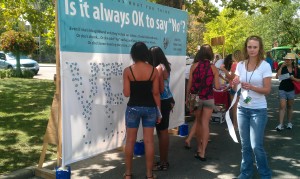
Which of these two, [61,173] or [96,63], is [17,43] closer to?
[96,63]

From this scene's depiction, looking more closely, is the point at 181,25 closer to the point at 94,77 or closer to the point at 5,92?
the point at 94,77

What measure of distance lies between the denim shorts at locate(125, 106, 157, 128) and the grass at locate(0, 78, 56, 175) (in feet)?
5.85

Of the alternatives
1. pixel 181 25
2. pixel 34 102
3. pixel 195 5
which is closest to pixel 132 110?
pixel 181 25

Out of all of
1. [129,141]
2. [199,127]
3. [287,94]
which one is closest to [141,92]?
[129,141]

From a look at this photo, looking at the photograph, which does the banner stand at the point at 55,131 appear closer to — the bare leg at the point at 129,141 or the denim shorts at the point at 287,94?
the bare leg at the point at 129,141

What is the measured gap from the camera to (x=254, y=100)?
4.00 metres

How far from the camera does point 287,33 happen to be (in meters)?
37.2

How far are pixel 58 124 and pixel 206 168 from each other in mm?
2309

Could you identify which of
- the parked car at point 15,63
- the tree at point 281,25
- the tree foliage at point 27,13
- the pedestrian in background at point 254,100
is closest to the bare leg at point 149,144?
the pedestrian in background at point 254,100

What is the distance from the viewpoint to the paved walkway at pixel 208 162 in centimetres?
472

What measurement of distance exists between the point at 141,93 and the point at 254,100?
4.52 ft

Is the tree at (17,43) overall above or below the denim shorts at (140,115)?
above

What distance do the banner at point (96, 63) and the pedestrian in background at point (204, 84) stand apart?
0.87 m

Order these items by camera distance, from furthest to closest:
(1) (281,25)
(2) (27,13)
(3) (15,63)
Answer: (1) (281,25) < (3) (15,63) < (2) (27,13)
